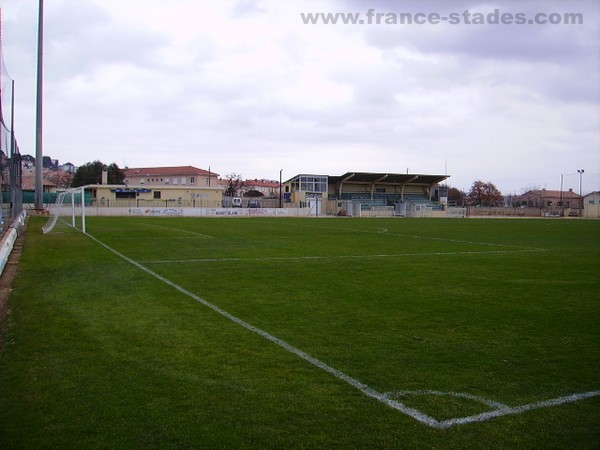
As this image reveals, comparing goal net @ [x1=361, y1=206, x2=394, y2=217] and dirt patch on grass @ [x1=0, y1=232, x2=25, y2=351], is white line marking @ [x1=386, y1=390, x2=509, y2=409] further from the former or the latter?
goal net @ [x1=361, y1=206, x2=394, y2=217]

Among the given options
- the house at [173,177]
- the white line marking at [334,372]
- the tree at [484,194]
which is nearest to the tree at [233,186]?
the house at [173,177]

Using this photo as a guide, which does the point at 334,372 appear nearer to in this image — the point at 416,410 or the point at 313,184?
the point at 416,410

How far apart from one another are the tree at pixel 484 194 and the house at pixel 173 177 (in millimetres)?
64525

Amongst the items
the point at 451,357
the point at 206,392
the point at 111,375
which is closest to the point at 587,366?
the point at 451,357

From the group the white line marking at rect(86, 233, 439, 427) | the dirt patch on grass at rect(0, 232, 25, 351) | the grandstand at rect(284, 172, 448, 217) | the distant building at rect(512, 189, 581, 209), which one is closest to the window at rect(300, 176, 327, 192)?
the grandstand at rect(284, 172, 448, 217)

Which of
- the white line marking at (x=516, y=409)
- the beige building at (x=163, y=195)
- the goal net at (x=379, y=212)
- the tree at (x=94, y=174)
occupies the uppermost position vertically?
the tree at (x=94, y=174)

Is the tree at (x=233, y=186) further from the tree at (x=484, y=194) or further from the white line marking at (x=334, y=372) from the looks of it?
the white line marking at (x=334, y=372)

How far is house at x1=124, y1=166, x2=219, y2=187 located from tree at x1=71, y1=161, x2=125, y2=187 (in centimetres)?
837

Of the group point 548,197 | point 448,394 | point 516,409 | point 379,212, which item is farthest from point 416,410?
point 548,197

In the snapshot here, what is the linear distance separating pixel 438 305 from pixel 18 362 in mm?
5930

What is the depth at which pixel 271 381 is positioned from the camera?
4.77 meters

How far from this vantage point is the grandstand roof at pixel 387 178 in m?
78.4

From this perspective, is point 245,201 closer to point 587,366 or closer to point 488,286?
point 488,286

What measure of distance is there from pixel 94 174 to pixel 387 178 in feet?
183
